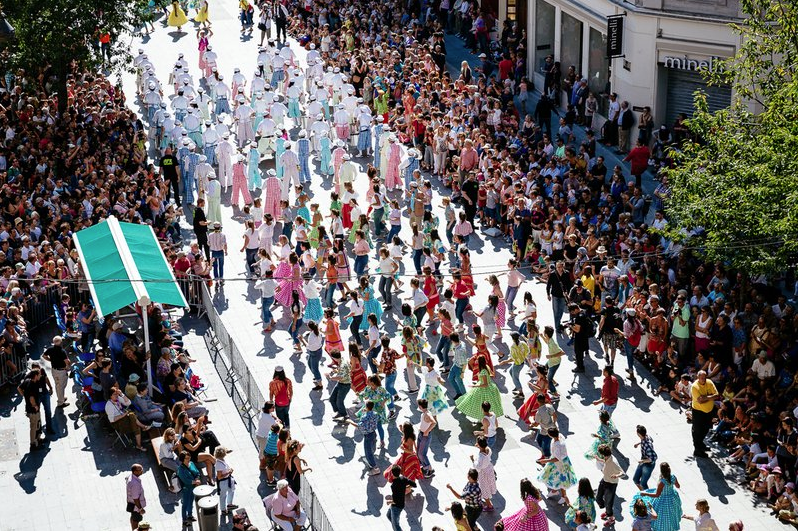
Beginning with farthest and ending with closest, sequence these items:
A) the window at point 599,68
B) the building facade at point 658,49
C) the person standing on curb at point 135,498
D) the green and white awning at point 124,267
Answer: the window at point 599,68 < the building facade at point 658,49 < the green and white awning at point 124,267 < the person standing on curb at point 135,498

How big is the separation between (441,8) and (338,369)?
22.8 meters

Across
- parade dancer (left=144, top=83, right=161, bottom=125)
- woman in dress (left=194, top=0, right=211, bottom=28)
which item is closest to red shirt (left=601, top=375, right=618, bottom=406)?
parade dancer (left=144, top=83, right=161, bottom=125)

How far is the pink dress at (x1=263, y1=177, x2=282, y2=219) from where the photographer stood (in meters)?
28.4

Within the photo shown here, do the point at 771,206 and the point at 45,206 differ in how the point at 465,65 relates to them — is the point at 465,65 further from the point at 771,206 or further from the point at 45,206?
the point at 771,206

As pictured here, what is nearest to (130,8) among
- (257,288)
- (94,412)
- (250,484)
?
(257,288)

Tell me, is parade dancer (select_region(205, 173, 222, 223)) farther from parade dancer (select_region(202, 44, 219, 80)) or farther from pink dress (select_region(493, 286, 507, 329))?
parade dancer (select_region(202, 44, 219, 80))

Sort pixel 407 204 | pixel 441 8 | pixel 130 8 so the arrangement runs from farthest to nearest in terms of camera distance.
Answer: pixel 441 8
pixel 130 8
pixel 407 204

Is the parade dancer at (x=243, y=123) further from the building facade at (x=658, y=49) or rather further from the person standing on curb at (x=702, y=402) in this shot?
the person standing on curb at (x=702, y=402)

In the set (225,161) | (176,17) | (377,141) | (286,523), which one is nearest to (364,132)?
(377,141)

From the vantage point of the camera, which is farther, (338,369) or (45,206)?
(45,206)

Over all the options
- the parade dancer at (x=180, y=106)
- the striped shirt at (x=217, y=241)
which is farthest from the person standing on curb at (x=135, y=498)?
the parade dancer at (x=180, y=106)

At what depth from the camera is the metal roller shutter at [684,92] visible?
30.1m

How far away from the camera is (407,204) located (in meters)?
29.9

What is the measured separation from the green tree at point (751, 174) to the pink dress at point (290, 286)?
6594mm
